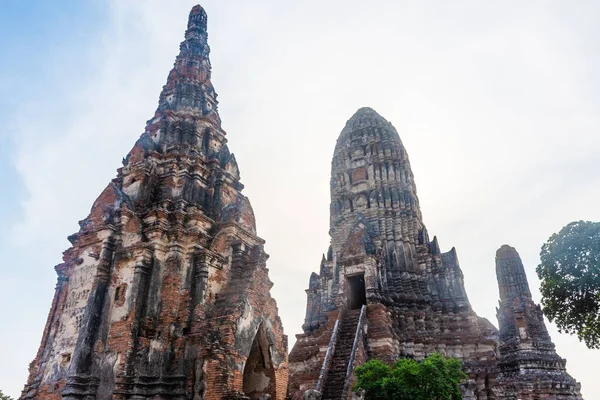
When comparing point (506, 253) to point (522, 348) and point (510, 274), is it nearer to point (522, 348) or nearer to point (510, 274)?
point (510, 274)

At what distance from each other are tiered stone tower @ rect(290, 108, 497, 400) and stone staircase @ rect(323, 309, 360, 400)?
0.05 meters

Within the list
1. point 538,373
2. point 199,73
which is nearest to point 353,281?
Result: point 538,373

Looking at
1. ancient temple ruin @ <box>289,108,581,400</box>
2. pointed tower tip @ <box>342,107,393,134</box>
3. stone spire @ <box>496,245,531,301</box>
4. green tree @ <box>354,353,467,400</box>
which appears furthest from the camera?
pointed tower tip @ <box>342,107,393,134</box>

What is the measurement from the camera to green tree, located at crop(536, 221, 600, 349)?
532 inches

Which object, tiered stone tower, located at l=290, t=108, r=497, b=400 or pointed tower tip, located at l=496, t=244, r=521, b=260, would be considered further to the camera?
pointed tower tip, located at l=496, t=244, r=521, b=260

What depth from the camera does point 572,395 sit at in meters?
18.9

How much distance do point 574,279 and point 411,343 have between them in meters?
10.9

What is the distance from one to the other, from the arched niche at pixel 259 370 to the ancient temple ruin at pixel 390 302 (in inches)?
182

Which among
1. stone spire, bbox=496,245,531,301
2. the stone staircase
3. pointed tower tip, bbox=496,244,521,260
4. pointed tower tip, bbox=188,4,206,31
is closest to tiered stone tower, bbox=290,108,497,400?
the stone staircase

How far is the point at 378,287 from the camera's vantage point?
958 inches

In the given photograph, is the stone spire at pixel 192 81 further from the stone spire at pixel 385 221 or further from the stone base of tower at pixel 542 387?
the stone base of tower at pixel 542 387

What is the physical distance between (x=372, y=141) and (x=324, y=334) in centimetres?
1453

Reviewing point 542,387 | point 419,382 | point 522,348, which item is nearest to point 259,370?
point 419,382

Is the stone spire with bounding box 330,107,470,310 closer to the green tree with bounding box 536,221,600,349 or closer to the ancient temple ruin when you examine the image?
the ancient temple ruin
